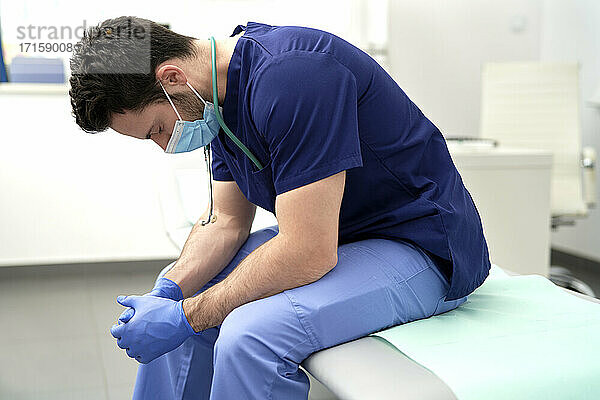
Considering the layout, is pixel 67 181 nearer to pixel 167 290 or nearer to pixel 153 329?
pixel 167 290

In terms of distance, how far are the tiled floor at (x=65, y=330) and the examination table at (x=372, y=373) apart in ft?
3.02

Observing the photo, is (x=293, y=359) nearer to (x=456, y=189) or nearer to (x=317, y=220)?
(x=317, y=220)

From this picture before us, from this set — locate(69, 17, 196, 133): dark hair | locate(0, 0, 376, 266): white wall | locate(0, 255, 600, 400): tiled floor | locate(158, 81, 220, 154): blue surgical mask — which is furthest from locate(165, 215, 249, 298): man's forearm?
locate(0, 0, 376, 266): white wall

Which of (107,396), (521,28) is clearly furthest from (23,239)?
(521,28)

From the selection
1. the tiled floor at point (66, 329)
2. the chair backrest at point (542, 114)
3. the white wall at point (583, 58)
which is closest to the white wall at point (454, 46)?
the white wall at point (583, 58)

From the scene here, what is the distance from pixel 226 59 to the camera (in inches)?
44.7

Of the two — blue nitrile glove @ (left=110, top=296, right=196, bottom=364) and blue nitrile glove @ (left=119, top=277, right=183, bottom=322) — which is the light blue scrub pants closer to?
blue nitrile glove @ (left=110, top=296, right=196, bottom=364)

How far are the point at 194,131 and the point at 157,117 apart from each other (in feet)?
0.23

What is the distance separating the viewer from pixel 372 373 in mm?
947

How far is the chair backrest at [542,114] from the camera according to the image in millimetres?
2760

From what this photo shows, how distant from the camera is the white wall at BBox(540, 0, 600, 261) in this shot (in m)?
3.03

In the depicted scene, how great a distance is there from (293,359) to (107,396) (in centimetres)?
91

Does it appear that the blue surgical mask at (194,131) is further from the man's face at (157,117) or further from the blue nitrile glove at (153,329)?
the blue nitrile glove at (153,329)

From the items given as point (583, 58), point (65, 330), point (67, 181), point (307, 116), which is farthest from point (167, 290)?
point (583, 58)
